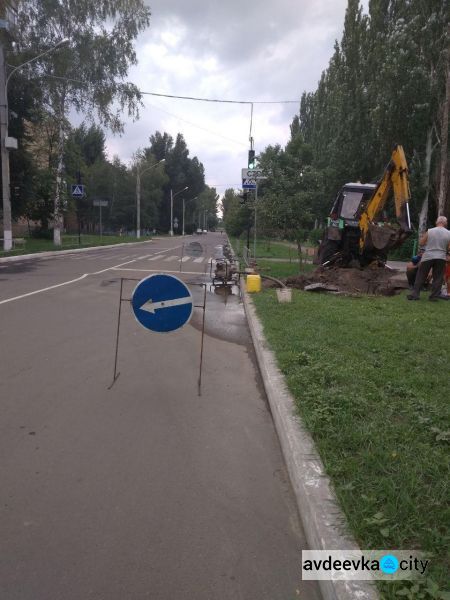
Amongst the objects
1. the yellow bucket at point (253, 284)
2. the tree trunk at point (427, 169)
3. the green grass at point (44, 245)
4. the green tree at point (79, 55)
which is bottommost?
the yellow bucket at point (253, 284)

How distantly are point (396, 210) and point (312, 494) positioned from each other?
33.5 ft

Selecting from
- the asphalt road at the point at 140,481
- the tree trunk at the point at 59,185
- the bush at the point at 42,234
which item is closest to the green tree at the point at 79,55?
the tree trunk at the point at 59,185

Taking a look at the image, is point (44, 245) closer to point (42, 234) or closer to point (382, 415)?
point (42, 234)

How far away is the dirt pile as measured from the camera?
12.1m

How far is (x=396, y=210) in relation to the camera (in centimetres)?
1173

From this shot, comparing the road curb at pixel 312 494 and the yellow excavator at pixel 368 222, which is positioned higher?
the yellow excavator at pixel 368 222

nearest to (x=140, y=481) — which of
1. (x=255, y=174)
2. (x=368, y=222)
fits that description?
(x=368, y=222)

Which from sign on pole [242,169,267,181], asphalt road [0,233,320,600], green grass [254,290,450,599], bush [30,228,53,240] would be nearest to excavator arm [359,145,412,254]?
green grass [254,290,450,599]

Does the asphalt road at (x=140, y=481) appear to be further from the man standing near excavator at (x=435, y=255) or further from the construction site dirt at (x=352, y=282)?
the construction site dirt at (x=352, y=282)

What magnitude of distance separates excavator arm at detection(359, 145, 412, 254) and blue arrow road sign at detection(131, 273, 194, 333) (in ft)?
26.3

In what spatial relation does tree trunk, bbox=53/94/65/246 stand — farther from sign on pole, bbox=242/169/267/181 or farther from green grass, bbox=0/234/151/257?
sign on pole, bbox=242/169/267/181

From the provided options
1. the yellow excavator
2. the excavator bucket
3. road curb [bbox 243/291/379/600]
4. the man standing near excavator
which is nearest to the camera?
road curb [bbox 243/291/379/600]

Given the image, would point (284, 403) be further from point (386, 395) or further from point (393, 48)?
point (393, 48)

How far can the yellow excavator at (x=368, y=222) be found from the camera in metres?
11.4
